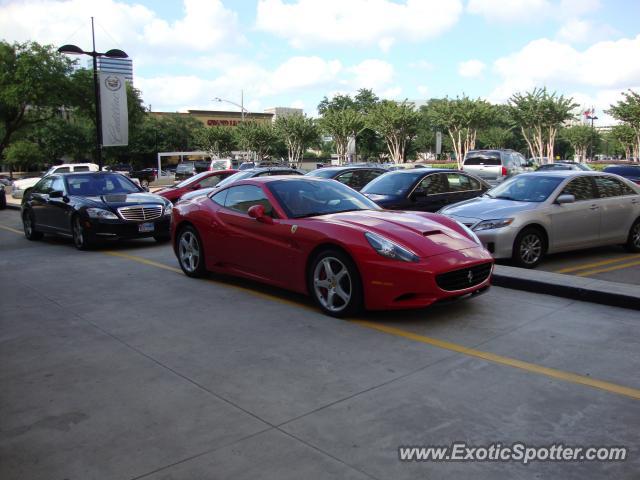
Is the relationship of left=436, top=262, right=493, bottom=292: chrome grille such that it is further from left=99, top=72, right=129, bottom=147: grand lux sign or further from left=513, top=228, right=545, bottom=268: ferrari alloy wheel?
left=99, top=72, right=129, bottom=147: grand lux sign

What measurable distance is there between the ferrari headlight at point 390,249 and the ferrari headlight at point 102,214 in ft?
A: 22.0

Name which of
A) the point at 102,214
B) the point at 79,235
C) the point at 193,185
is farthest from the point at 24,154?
the point at 102,214

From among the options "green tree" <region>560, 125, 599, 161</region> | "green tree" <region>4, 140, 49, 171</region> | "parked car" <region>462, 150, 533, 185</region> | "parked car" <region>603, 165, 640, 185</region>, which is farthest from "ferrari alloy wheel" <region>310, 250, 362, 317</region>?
"green tree" <region>560, 125, 599, 161</region>

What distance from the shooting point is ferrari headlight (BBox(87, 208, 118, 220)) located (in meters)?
10.8

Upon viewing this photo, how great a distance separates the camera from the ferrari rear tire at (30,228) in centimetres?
1281

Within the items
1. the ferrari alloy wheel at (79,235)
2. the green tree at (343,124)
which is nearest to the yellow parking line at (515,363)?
the ferrari alloy wheel at (79,235)

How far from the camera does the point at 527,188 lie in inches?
366

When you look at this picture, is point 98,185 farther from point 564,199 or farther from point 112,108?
point 112,108

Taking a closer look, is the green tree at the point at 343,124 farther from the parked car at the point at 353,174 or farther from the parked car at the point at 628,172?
the parked car at the point at 353,174

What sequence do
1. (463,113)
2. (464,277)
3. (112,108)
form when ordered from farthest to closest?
(463,113)
(112,108)
(464,277)

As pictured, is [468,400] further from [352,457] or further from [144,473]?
[144,473]

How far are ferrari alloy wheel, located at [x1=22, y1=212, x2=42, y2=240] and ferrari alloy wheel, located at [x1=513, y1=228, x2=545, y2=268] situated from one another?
1009 cm

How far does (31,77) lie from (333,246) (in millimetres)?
35074

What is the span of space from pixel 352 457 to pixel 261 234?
3831mm
